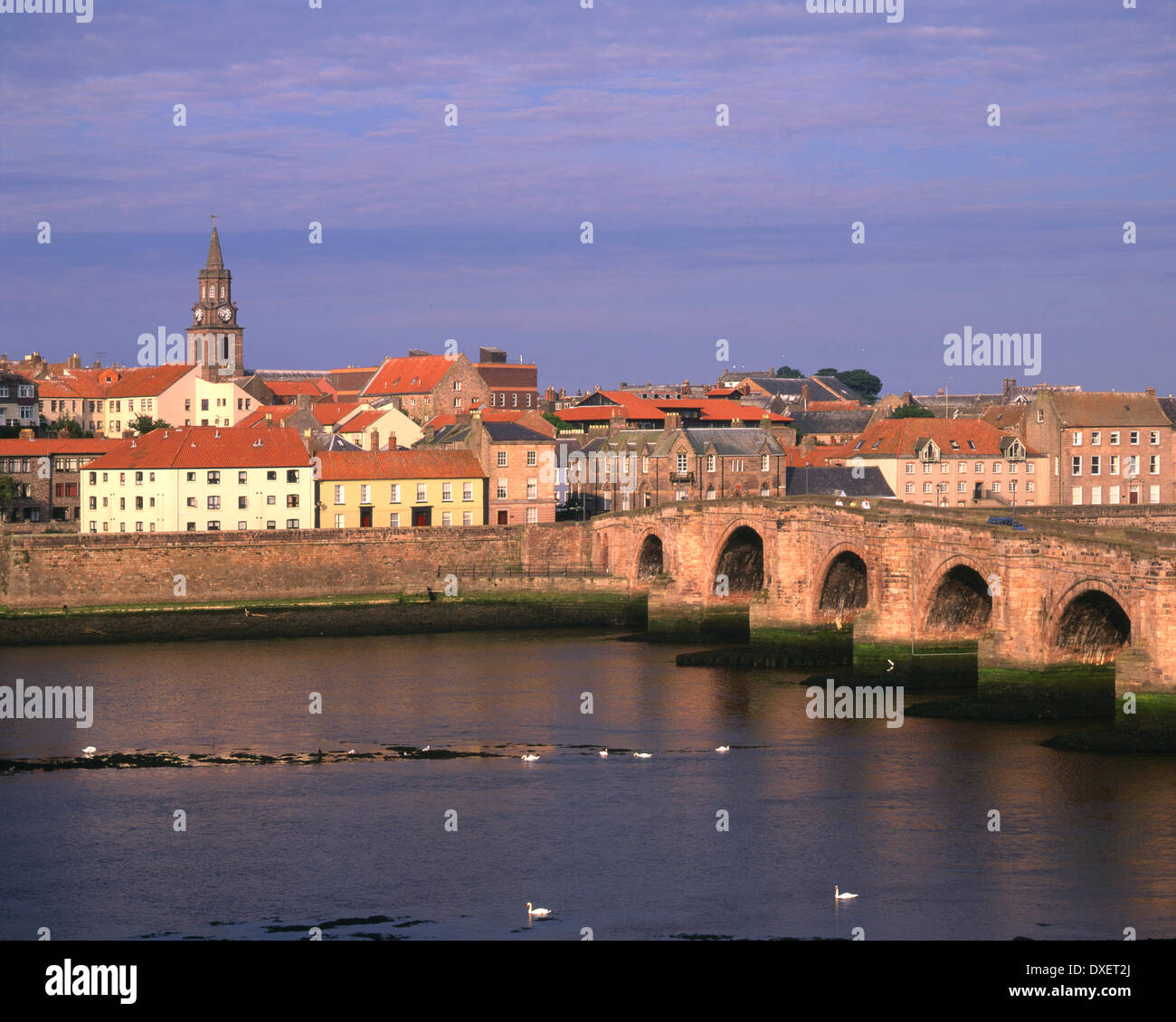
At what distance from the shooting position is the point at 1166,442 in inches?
4257

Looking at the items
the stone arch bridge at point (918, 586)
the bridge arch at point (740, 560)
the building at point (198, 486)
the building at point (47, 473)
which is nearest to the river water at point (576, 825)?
the stone arch bridge at point (918, 586)

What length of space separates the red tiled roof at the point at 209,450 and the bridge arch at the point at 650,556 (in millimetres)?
18246

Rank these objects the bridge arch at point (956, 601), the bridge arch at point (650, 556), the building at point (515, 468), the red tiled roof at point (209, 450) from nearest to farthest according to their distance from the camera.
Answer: the bridge arch at point (956, 601) < the bridge arch at point (650, 556) < the red tiled roof at point (209, 450) < the building at point (515, 468)

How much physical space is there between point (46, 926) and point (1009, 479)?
277 feet

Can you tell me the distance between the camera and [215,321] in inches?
6201

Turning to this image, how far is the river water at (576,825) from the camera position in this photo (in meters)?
33.3

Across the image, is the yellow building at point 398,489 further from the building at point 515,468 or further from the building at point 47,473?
the building at point 47,473

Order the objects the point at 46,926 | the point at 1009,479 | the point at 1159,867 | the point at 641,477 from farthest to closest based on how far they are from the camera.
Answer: the point at 1009,479 → the point at 641,477 → the point at 1159,867 → the point at 46,926

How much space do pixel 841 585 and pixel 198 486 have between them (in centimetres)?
3534

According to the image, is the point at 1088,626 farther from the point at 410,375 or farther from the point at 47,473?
the point at 410,375

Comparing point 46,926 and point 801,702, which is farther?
point 801,702

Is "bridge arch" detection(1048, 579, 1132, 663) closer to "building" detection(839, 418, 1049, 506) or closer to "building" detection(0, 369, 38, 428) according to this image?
"building" detection(839, 418, 1049, 506)

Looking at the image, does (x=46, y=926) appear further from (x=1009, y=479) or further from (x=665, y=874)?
(x=1009, y=479)
